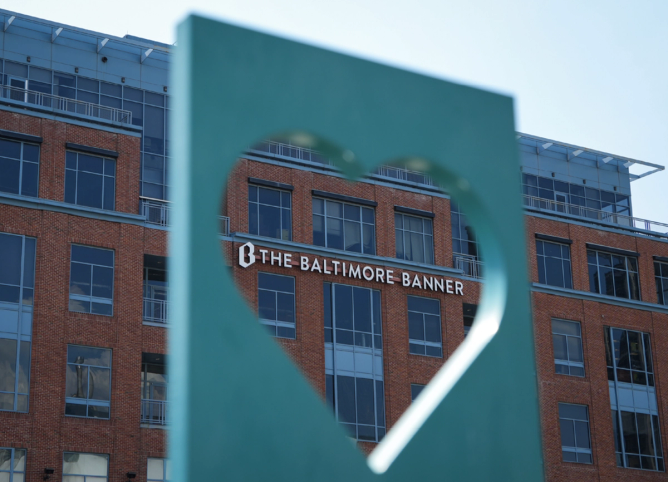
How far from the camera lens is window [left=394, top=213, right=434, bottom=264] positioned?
45969 millimetres

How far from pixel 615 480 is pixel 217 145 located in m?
41.0

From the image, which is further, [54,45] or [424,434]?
[54,45]

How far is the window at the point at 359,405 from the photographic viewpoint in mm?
41500

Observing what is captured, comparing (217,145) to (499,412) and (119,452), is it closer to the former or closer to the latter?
(499,412)

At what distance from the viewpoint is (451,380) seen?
35.3ft

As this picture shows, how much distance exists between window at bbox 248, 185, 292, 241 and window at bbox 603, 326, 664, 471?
16839 millimetres

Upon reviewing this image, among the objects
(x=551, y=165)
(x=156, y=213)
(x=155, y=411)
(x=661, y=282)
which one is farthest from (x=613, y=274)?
(x=155, y=411)

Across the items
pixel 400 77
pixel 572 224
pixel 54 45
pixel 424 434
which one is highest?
pixel 54 45

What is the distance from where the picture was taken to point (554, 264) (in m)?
50.1

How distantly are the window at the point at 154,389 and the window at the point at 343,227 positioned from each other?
27.6ft

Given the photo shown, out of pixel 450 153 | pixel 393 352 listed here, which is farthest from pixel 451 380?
pixel 393 352

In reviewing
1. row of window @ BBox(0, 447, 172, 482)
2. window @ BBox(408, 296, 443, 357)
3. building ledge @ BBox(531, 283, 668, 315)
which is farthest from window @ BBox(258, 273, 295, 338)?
building ledge @ BBox(531, 283, 668, 315)

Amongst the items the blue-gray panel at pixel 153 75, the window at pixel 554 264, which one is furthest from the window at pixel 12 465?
the window at pixel 554 264

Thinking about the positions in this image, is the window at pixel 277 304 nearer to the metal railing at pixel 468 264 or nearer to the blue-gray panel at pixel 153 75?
the metal railing at pixel 468 264
